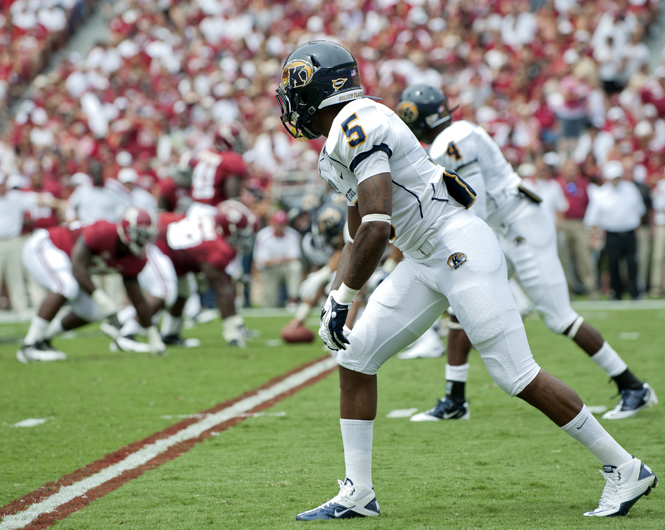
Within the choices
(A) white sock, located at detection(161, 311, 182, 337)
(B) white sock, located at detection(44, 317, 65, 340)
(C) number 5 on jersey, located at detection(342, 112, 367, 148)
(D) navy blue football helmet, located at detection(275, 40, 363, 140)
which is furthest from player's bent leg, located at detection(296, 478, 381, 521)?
(A) white sock, located at detection(161, 311, 182, 337)

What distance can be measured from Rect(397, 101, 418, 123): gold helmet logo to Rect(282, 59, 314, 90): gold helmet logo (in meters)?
1.82

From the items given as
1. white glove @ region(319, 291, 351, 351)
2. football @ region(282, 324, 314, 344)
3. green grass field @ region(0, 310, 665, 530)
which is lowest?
football @ region(282, 324, 314, 344)

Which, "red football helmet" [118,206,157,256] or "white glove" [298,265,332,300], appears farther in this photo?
"white glove" [298,265,332,300]

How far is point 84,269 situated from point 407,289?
4.96 metres

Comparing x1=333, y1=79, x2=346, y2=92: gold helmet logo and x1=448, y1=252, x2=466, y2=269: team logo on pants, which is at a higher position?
x1=333, y1=79, x2=346, y2=92: gold helmet logo

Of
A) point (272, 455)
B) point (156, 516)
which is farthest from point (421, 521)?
point (272, 455)

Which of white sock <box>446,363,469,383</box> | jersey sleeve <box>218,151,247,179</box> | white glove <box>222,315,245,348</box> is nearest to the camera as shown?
white sock <box>446,363,469,383</box>

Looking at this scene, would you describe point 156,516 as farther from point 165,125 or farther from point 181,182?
point 165,125

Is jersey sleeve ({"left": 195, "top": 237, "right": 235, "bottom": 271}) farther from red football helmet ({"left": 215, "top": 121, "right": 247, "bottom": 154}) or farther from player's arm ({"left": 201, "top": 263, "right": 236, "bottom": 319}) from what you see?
red football helmet ({"left": 215, "top": 121, "right": 247, "bottom": 154})

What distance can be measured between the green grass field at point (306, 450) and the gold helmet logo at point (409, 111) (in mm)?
1785

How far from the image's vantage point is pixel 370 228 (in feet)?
9.30

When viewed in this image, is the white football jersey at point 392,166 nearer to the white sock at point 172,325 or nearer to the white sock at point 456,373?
the white sock at point 456,373

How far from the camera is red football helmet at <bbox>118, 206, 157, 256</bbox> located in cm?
729

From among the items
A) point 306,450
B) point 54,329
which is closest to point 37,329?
point 54,329
